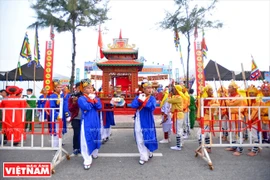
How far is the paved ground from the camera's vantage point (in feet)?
10.3

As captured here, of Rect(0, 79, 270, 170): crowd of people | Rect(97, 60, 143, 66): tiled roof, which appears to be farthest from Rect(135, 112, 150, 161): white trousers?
Rect(97, 60, 143, 66): tiled roof

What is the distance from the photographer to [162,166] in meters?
3.57

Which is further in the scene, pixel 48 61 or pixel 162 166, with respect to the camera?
pixel 48 61

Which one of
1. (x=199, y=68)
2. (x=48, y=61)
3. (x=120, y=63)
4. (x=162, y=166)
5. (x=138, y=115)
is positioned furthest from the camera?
(x=120, y=63)

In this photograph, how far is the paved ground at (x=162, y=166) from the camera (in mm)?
3129

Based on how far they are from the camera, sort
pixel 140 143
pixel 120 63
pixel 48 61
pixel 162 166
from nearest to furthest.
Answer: pixel 162 166
pixel 140 143
pixel 48 61
pixel 120 63

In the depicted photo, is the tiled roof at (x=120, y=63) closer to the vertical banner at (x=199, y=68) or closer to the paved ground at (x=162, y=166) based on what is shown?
the vertical banner at (x=199, y=68)

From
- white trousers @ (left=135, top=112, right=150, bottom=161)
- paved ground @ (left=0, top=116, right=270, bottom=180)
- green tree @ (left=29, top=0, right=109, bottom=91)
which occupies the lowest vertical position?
paved ground @ (left=0, top=116, right=270, bottom=180)

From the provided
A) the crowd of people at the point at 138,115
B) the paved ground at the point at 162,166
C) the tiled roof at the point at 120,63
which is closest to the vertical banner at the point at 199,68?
the tiled roof at the point at 120,63

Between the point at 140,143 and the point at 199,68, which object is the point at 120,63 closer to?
the point at 199,68

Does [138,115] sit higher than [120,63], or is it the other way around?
[120,63]

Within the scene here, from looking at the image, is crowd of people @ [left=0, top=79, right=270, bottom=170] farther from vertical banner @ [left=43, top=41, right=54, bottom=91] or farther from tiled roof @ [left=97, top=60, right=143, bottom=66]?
tiled roof @ [left=97, top=60, right=143, bottom=66]

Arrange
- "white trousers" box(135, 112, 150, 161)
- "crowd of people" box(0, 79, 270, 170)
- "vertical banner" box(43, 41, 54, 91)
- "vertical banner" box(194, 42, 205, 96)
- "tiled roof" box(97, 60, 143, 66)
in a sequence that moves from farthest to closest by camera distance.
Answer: "tiled roof" box(97, 60, 143, 66), "vertical banner" box(194, 42, 205, 96), "vertical banner" box(43, 41, 54, 91), "white trousers" box(135, 112, 150, 161), "crowd of people" box(0, 79, 270, 170)

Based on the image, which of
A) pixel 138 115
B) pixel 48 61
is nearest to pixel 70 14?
pixel 48 61
